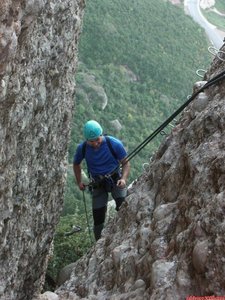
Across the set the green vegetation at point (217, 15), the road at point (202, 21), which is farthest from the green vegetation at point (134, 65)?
the green vegetation at point (217, 15)

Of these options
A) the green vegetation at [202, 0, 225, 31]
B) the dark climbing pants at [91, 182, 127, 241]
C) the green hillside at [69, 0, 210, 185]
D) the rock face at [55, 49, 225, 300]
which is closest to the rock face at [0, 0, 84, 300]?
the dark climbing pants at [91, 182, 127, 241]

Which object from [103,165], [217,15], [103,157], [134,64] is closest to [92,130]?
[103,157]

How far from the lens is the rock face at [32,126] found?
4621mm

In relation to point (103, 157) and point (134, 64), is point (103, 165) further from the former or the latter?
point (134, 64)

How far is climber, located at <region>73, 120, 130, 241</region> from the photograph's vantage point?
280 inches

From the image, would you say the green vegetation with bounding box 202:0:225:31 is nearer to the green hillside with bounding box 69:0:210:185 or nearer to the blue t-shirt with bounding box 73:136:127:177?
the green hillside with bounding box 69:0:210:185

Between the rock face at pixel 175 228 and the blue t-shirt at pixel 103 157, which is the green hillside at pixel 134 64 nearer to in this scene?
the blue t-shirt at pixel 103 157

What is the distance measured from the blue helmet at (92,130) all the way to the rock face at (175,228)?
0.83 meters

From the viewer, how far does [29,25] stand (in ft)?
15.4

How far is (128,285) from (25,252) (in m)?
2.26

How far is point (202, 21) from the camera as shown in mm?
65312

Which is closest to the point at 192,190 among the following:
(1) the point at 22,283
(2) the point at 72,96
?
(1) the point at 22,283

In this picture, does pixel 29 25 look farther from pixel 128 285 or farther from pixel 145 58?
pixel 145 58

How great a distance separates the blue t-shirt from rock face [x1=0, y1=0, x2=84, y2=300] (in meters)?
0.51
